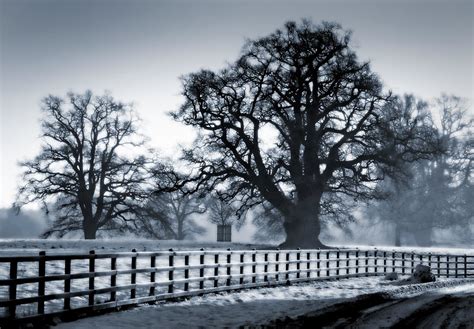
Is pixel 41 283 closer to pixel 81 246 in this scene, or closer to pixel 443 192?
pixel 81 246

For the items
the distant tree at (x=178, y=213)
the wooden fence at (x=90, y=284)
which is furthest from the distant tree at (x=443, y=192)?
the wooden fence at (x=90, y=284)

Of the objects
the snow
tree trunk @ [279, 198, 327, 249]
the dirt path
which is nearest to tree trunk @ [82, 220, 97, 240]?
the snow

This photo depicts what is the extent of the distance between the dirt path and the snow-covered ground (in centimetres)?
59

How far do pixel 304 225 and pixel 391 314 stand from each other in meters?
24.9

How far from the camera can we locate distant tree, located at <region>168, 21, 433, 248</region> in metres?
36.8

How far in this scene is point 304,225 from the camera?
37688mm

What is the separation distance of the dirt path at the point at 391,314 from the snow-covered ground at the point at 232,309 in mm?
592

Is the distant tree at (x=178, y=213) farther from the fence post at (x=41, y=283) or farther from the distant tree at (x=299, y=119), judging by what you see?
the fence post at (x=41, y=283)

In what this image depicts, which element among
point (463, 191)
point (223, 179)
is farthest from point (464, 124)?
point (223, 179)

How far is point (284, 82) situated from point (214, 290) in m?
22.5

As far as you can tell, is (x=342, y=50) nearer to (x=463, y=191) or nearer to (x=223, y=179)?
(x=223, y=179)

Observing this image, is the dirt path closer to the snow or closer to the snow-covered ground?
the snow-covered ground

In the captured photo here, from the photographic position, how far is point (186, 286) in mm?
15719

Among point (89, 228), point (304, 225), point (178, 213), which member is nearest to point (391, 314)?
point (304, 225)
